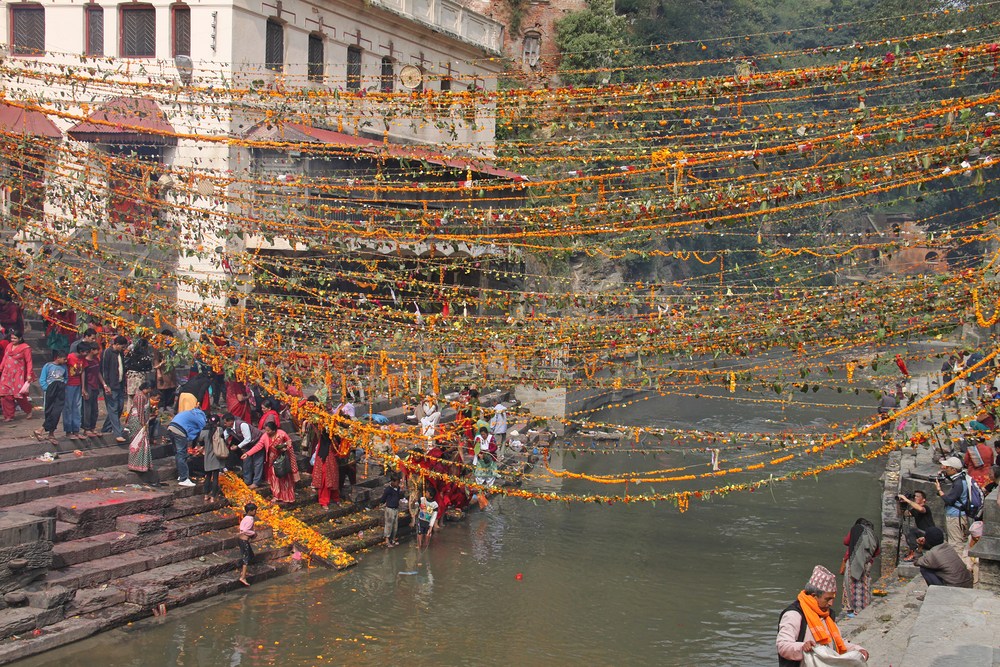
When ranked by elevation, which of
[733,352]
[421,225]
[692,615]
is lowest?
[692,615]

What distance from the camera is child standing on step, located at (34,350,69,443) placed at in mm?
14109

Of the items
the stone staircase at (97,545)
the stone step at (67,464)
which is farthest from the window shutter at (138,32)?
the stone step at (67,464)

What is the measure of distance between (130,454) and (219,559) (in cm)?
210

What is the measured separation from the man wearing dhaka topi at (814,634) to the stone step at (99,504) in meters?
8.59

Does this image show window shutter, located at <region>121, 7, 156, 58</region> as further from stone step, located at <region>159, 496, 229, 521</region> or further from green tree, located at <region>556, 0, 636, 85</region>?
green tree, located at <region>556, 0, 636, 85</region>

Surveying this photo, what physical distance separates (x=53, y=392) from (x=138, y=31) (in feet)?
46.1

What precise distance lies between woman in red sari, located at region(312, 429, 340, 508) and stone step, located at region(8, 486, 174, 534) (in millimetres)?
2444

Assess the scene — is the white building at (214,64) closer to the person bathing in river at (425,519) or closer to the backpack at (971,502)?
the person bathing in river at (425,519)

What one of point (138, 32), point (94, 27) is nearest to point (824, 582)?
point (138, 32)

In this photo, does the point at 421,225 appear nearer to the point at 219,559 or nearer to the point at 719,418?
the point at 219,559

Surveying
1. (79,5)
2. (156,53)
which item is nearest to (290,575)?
(156,53)

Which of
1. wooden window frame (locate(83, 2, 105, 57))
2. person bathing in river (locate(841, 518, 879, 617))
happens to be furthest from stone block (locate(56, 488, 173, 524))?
wooden window frame (locate(83, 2, 105, 57))

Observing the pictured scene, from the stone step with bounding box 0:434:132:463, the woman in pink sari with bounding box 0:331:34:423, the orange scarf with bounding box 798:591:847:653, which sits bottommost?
the orange scarf with bounding box 798:591:847:653

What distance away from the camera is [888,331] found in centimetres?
1127
